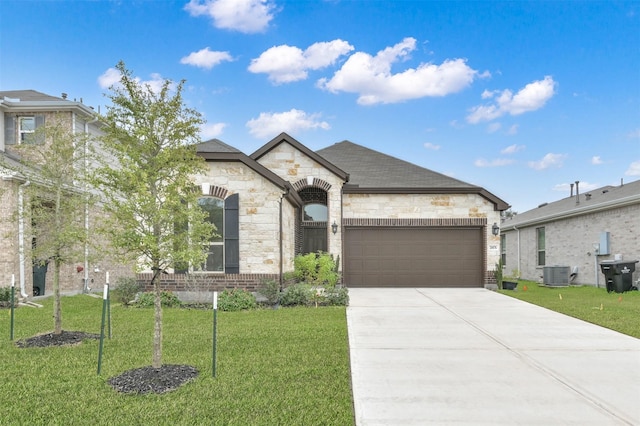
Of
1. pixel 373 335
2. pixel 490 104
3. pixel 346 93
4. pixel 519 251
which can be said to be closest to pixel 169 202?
pixel 373 335

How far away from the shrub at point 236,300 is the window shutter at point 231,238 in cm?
70

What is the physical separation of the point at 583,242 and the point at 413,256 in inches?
325

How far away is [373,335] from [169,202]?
430 centimetres

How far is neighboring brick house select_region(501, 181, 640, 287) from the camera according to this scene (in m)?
16.0

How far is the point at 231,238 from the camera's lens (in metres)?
11.7

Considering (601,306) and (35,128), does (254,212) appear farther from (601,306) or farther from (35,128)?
(601,306)

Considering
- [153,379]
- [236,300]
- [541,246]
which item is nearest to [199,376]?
[153,379]

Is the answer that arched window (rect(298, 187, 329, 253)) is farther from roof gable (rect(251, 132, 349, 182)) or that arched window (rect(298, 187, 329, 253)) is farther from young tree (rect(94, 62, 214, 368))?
young tree (rect(94, 62, 214, 368))

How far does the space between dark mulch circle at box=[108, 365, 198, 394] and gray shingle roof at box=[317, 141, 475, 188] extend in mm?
11727

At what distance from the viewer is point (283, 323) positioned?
8812 mm

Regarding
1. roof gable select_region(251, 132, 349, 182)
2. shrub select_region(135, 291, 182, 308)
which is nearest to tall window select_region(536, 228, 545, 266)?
roof gable select_region(251, 132, 349, 182)

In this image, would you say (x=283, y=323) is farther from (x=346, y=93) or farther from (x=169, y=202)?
(x=346, y=93)

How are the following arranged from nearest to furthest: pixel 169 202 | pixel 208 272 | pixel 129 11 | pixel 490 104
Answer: pixel 169 202, pixel 208 272, pixel 129 11, pixel 490 104

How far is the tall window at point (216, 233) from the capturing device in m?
11.9
